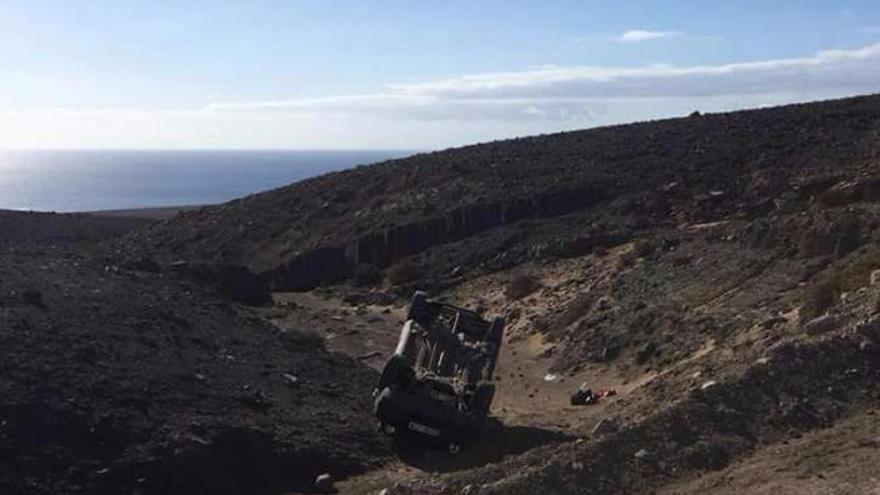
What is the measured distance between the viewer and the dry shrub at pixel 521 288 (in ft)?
90.9

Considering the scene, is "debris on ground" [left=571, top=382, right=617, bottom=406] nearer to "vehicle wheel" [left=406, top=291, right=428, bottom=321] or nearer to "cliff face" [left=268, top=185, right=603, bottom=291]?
"vehicle wheel" [left=406, top=291, right=428, bottom=321]

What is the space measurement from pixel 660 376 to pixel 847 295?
3041mm

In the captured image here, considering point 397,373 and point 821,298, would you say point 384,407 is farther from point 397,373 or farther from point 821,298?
point 821,298

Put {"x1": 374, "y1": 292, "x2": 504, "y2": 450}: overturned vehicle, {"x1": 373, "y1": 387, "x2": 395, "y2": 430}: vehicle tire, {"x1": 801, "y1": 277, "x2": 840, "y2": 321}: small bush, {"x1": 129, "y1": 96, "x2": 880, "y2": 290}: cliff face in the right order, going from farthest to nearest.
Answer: {"x1": 129, "y1": 96, "x2": 880, "y2": 290}: cliff face
{"x1": 801, "y1": 277, "x2": 840, "y2": 321}: small bush
{"x1": 373, "y1": 387, "x2": 395, "y2": 430}: vehicle tire
{"x1": 374, "y1": 292, "x2": 504, "y2": 450}: overturned vehicle

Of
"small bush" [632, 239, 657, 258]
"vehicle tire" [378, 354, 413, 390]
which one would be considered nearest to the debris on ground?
"vehicle tire" [378, 354, 413, 390]

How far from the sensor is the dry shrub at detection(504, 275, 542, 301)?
27703 millimetres

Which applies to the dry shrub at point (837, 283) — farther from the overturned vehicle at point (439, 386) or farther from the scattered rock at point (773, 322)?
the overturned vehicle at point (439, 386)

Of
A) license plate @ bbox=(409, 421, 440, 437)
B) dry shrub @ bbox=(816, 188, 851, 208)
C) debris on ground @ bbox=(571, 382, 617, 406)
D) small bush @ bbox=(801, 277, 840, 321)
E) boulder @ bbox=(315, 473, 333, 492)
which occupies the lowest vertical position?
debris on ground @ bbox=(571, 382, 617, 406)

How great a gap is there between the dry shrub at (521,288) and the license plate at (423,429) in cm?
1381

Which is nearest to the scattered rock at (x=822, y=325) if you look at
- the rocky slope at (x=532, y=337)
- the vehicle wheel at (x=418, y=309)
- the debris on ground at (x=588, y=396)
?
the rocky slope at (x=532, y=337)

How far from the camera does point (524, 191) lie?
1532 inches

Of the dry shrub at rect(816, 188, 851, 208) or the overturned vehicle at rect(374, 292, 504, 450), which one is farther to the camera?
the dry shrub at rect(816, 188, 851, 208)

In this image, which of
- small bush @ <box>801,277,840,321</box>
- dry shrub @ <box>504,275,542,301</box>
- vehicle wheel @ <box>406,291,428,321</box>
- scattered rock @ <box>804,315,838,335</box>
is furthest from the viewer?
dry shrub @ <box>504,275,542,301</box>

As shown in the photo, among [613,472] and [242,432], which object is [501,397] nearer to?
[242,432]
